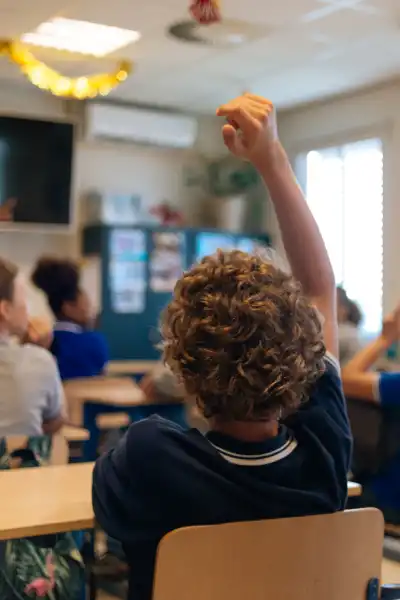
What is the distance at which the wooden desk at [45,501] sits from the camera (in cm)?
137

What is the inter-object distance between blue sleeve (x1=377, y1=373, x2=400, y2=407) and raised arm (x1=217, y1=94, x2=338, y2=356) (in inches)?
60.8

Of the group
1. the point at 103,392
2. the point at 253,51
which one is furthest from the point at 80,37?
the point at 103,392

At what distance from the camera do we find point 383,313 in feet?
18.1

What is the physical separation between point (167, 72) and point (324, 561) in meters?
4.46

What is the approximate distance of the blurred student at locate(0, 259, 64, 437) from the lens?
2.31m

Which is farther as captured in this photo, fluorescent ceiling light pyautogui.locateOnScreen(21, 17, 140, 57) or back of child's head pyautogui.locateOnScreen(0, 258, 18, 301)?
fluorescent ceiling light pyautogui.locateOnScreen(21, 17, 140, 57)

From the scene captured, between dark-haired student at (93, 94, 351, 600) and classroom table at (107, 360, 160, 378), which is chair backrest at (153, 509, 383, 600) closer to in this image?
dark-haired student at (93, 94, 351, 600)

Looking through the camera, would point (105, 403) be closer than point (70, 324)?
Yes

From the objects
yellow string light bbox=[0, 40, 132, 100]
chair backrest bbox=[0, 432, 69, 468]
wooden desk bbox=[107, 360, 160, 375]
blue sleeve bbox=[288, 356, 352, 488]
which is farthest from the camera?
wooden desk bbox=[107, 360, 160, 375]

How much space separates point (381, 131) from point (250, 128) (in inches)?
176

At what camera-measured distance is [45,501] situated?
1519 mm

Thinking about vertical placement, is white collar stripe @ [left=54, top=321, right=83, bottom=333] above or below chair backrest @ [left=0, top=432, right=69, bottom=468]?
above

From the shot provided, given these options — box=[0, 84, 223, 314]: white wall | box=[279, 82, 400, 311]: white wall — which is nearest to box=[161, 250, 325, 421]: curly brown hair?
box=[279, 82, 400, 311]: white wall

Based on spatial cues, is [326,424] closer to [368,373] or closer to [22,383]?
[22,383]
